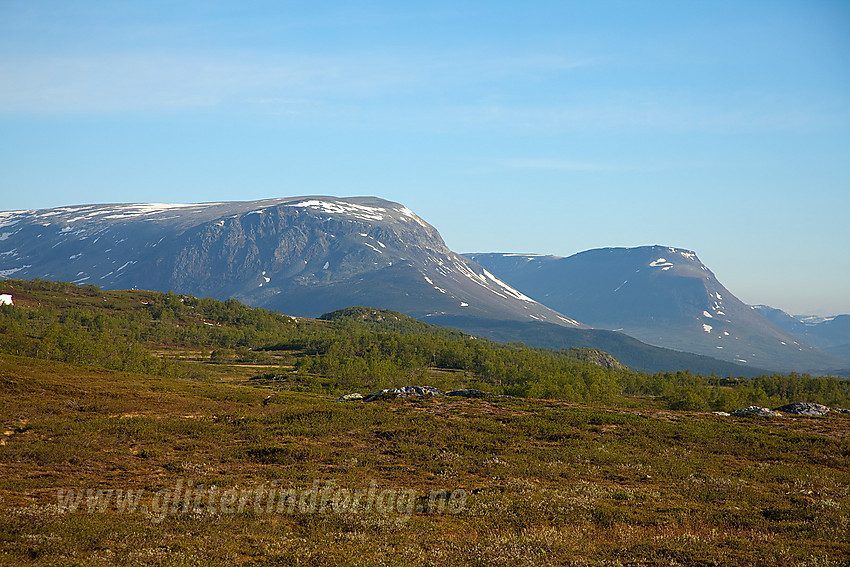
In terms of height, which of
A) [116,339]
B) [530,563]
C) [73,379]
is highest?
[530,563]

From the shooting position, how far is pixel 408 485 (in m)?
35.8

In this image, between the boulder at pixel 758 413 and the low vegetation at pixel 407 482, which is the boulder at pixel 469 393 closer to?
the low vegetation at pixel 407 482

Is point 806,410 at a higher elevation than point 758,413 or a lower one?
higher

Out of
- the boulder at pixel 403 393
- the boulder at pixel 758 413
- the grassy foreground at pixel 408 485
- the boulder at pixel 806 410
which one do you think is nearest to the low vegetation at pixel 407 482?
the grassy foreground at pixel 408 485

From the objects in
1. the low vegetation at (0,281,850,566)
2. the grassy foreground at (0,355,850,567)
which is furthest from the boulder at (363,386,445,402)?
the grassy foreground at (0,355,850,567)

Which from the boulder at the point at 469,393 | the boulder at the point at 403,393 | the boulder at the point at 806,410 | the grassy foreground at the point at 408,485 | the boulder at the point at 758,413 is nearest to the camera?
the grassy foreground at the point at 408,485

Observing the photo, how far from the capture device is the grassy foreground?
24.0 metres

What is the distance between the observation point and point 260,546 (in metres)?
24.4

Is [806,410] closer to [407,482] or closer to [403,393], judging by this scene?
[403,393]

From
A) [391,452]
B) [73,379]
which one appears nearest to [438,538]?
[391,452]

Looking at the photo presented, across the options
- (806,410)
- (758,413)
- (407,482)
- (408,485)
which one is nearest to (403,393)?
(407,482)

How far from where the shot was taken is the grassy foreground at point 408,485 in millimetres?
23969

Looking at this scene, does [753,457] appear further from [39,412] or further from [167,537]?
[39,412]

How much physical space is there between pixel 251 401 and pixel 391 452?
38468 millimetres
